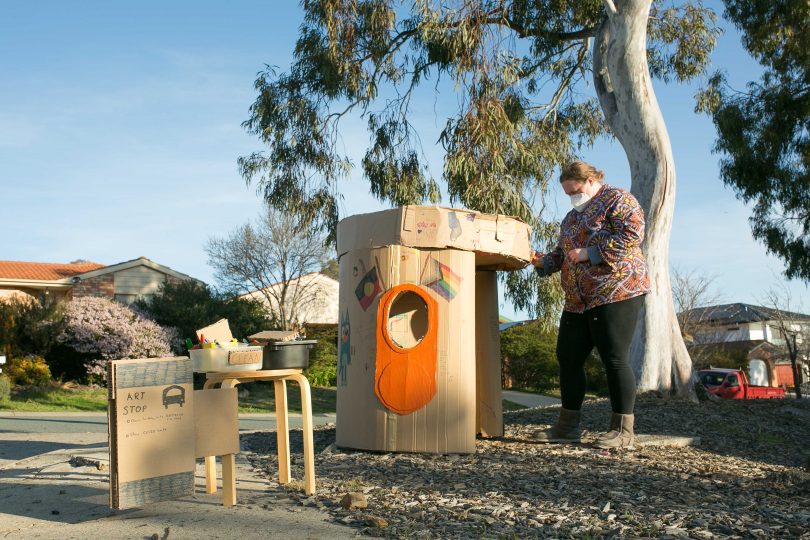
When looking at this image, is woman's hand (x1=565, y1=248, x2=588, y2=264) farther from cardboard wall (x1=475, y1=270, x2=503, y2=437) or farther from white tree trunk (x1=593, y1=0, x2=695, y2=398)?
white tree trunk (x1=593, y1=0, x2=695, y2=398)

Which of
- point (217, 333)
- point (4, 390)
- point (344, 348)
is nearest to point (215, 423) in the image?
point (217, 333)

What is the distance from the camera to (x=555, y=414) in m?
7.42

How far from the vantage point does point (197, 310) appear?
2047 cm

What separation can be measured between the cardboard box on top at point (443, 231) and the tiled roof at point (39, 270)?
24560mm

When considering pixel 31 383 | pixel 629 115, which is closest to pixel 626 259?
pixel 629 115

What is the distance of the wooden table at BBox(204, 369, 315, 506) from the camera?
3.74m

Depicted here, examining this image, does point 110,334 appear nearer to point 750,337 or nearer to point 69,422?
point 69,422

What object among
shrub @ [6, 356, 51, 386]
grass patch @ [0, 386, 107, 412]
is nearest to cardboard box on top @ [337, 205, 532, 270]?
grass patch @ [0, 386, 107, 412]

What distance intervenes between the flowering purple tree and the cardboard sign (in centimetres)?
1594

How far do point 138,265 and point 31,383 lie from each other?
926 cm

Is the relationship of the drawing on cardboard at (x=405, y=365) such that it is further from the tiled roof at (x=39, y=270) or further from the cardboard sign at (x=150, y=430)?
the tiled roof at (x=39, y=270)

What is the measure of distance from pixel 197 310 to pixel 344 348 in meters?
15.9

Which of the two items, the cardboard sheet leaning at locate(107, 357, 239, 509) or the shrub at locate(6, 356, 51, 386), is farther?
the shrub at locate(6, 356, 51, 386)

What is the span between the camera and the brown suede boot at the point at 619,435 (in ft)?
16.4
